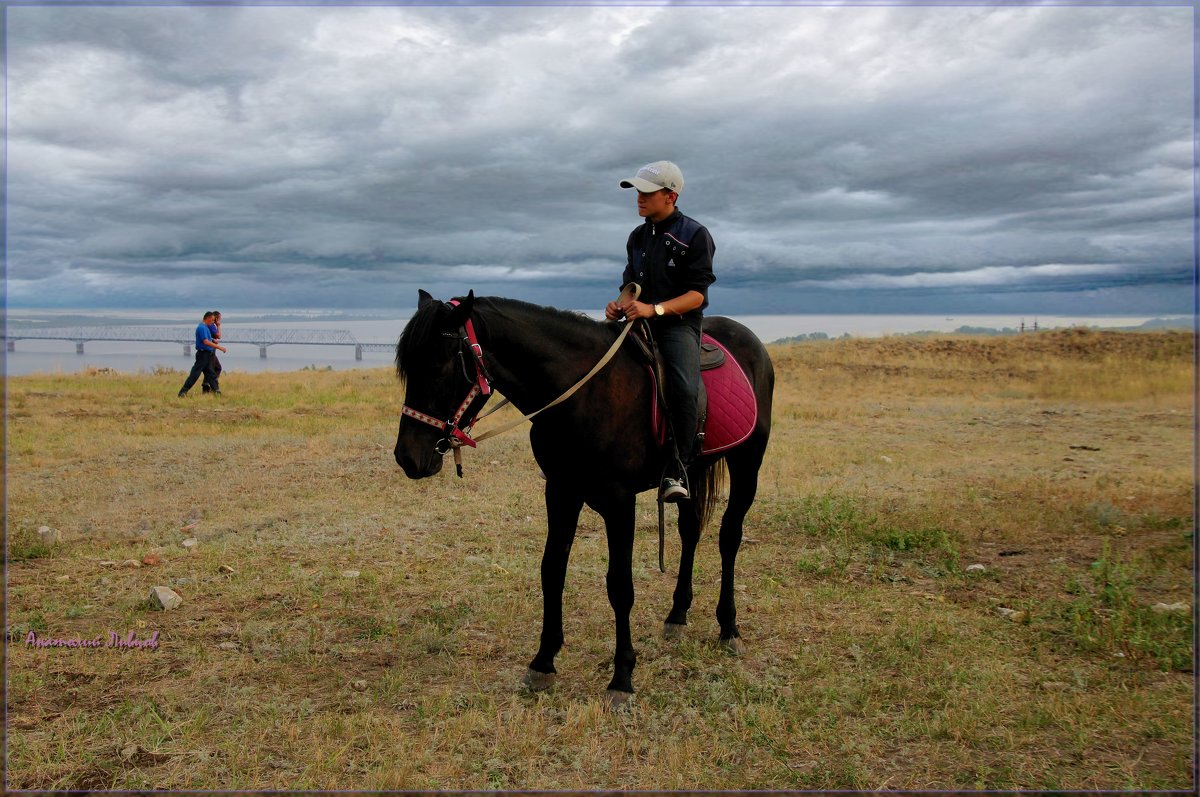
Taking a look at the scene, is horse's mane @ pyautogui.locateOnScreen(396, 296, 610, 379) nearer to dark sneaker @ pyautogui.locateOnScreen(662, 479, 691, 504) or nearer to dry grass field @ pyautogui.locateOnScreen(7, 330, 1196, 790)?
dark sneaker @ pyautogui.locateOnScreen(662, 479, 691, 504)

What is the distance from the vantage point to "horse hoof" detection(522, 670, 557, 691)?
198 inches

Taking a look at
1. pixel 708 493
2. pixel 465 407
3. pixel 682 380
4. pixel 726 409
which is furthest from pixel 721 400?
pixel 465 407

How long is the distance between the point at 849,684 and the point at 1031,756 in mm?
1120

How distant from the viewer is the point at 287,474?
36.4ft

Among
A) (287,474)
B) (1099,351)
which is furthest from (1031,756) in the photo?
(1099,351)

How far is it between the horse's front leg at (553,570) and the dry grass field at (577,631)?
21 cm

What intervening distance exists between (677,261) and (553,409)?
4.58 feet

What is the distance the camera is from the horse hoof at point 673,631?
5.93 metres

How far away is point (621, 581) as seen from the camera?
496 cm

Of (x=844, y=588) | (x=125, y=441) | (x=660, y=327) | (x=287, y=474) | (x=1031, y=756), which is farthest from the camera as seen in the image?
(x=125, y=441)

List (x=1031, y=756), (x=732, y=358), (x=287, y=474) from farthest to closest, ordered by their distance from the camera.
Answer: (x=287, y=474), (x=732, y=358), (x=1031, y=756)

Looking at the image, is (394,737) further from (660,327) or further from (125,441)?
(125,441)

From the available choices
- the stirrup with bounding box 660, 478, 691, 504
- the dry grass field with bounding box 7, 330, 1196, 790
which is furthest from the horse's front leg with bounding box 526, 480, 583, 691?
the stirrup with bounding box 660, 478, 691, 504

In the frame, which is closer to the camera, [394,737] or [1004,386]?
[394,737]
